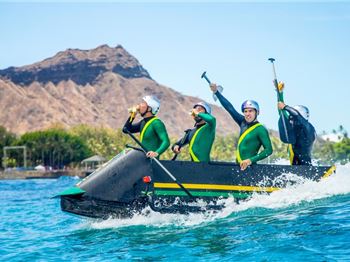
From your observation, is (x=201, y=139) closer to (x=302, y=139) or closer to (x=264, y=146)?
(x=264, y=146)

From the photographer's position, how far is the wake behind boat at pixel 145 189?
11.3 metres

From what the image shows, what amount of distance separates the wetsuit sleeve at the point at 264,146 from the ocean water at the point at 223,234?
0.69m

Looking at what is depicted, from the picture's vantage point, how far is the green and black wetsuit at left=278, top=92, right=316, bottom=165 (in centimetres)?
1309

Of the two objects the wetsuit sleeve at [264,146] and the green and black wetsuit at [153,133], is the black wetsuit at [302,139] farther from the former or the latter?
the green and black wetsuit at [153,133]

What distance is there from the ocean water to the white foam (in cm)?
2

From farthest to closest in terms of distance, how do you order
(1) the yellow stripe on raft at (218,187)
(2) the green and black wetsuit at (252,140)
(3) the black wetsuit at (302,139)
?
(3) the black wetsuit at (302,139) → (2) the green and black wetsuit at (252,140) → (1) the yellow stripe on raft at (218,187)

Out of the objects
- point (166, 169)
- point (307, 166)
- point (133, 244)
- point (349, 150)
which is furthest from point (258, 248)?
point (349, 150)

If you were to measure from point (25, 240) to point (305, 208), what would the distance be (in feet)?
16.2

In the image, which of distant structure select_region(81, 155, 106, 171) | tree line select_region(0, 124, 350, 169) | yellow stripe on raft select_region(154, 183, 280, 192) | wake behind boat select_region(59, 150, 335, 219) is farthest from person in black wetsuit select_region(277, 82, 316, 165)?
distant structure select_region(81, 155, 106, 171)

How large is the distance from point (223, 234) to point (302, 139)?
3.96 meters

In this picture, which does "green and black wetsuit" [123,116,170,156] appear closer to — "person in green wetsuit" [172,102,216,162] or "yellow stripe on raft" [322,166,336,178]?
"person in green wetsuit" [172,102,216,162]

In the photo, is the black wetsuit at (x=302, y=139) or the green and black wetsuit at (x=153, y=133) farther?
the black wetsuit at (x=302, y=139)

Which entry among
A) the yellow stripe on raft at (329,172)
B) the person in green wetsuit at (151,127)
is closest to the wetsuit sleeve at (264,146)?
the yellow stripe on raft at (329,172)

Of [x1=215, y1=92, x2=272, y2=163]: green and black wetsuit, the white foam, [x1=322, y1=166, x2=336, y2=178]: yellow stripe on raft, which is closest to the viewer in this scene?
the white foam
